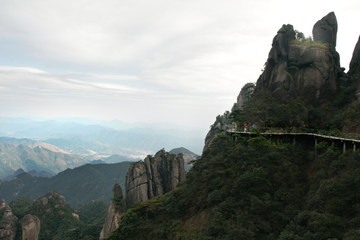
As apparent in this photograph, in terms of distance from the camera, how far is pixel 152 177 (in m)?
46.2

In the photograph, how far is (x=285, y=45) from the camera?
38.3m

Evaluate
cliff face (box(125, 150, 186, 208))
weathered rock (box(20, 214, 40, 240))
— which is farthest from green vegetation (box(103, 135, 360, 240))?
weathered rock (box(20, 214, 40, 240))

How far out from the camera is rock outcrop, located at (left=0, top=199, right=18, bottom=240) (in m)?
49.1

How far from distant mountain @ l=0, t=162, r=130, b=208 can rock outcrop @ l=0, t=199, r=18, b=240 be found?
93.6 m

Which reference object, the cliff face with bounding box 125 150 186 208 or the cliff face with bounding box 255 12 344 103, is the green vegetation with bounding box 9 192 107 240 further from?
the cliff face with bounding box 255 12 344 103

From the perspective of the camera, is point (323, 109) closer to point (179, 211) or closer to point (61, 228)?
point (179, 211)

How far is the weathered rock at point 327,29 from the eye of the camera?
124ft

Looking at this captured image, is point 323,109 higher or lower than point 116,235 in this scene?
higher

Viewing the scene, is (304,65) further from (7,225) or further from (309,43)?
(7,225)

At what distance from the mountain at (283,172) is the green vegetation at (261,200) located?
83 millimetres

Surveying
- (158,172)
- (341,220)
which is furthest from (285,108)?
(158,172)

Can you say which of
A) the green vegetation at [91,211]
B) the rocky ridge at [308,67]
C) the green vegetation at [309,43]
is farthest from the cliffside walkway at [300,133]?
the green vegetation at [91,211]

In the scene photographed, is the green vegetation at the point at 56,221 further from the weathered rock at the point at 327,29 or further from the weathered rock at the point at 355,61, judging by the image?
the weathered rock at the point at 327,29

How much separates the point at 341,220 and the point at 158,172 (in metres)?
37.2
